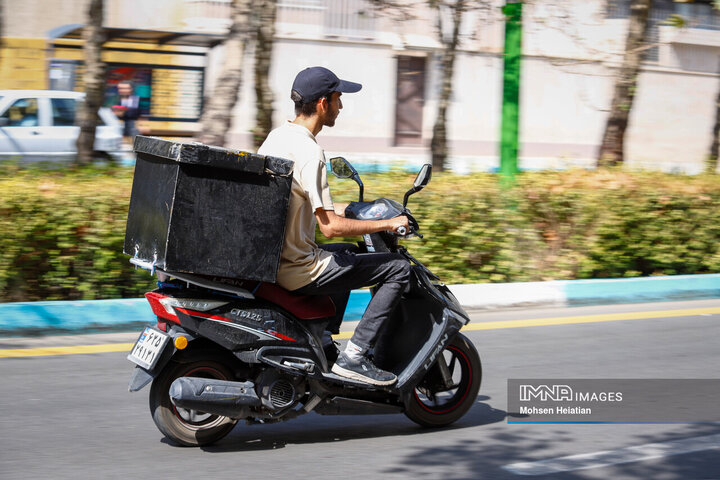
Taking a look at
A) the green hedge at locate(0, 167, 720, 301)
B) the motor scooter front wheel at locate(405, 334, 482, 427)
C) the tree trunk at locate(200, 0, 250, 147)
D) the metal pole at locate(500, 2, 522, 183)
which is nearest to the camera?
the motor scooter front wheel at locate(405, 334, 482, 427)

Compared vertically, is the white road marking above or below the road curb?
below

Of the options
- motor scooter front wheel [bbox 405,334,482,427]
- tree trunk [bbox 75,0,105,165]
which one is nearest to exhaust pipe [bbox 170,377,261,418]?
motor scooter front wheel [bbox 405,334,482,427]

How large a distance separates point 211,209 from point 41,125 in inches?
504

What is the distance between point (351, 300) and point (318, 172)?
343 centimetres

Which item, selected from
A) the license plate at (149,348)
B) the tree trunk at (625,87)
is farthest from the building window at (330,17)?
the license plate at (149,348)

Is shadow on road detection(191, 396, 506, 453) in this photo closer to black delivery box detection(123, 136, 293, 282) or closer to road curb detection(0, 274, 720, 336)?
black delivery box detection(123, 136, 293, 282)

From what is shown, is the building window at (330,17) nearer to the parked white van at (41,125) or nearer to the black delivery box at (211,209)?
the parked white van at (41,125)

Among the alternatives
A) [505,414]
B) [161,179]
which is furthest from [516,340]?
[161,179]

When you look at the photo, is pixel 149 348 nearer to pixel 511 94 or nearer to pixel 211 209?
pixel 211 209

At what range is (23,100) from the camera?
1596 cm

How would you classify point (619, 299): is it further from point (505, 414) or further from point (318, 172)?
point (318, 172)

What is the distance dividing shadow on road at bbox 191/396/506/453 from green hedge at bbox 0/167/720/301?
109 inches

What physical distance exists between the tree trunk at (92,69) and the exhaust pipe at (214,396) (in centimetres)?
616

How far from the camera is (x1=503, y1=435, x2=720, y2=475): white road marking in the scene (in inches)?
171
